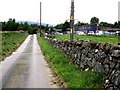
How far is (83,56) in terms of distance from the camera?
10.8 metres

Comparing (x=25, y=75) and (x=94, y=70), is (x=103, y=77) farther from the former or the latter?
(x=25, y=75)

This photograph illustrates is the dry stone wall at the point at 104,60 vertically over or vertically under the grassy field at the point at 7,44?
over

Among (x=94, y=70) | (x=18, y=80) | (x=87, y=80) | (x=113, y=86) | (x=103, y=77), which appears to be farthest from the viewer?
(x=18, y=80)

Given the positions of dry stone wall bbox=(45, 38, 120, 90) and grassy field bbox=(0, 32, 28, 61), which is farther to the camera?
grassy field bbox=(0, 32, 28, 61)

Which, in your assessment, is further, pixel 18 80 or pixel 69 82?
pixel 18 80

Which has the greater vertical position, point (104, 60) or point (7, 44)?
point (104, 60)

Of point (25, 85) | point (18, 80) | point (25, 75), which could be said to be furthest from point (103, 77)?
point (25, 75)

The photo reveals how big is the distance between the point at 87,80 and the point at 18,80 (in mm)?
3102

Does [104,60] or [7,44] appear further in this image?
→ [7,44]

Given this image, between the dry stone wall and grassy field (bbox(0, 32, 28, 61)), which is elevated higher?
the dry stone wall

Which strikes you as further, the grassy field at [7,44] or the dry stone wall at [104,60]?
the grassy field at [7,44]

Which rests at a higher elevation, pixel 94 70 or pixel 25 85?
pixel 94 70

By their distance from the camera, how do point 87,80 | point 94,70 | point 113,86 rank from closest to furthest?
point 113,86, point 87,80, point 94,70

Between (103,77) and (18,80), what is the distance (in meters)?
3.83
